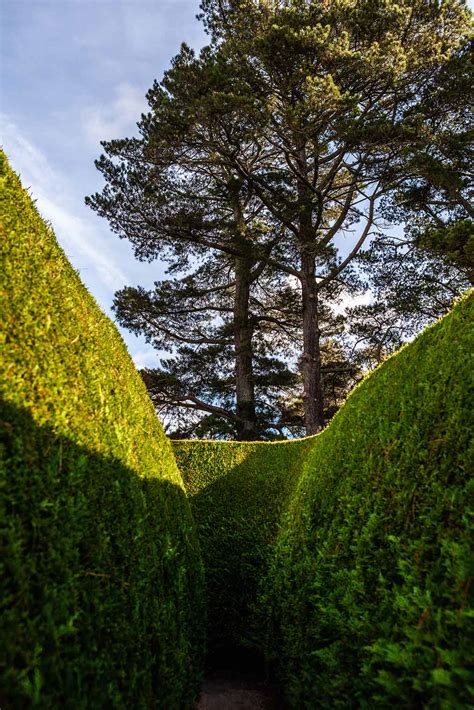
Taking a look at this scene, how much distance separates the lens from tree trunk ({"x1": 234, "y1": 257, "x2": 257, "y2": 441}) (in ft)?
55.4

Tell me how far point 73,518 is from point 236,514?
15.8 feet

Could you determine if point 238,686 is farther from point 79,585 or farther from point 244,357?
point 244,357

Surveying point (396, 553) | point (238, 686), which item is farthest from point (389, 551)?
point (238, 686)

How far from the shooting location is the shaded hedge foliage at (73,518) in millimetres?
1490

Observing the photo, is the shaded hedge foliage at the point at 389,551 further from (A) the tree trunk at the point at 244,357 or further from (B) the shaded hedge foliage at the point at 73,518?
(A) the tree trunk at the point at 244,357

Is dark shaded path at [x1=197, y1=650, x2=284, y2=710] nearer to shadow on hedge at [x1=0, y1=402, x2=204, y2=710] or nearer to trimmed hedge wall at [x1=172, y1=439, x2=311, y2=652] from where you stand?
trimmed hedge wall at [x1=172, y1=439, x2=311, y2=652]

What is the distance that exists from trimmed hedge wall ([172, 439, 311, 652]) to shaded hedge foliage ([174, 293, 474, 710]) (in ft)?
3.04

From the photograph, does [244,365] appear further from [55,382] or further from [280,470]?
[55,382]

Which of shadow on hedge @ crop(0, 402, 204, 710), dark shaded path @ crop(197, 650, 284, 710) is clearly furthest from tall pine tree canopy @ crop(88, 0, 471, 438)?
shadow on hedge @ crop(0, 402, 204, 710)

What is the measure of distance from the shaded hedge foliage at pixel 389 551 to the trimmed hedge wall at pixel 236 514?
0.93 meters

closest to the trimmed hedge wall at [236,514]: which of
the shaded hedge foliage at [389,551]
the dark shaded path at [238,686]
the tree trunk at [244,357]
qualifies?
the dark shaded path at [238,686]

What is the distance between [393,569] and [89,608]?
133 centimetres

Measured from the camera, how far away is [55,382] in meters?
2.05

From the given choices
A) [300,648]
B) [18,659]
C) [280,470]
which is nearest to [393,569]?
[300,648]
